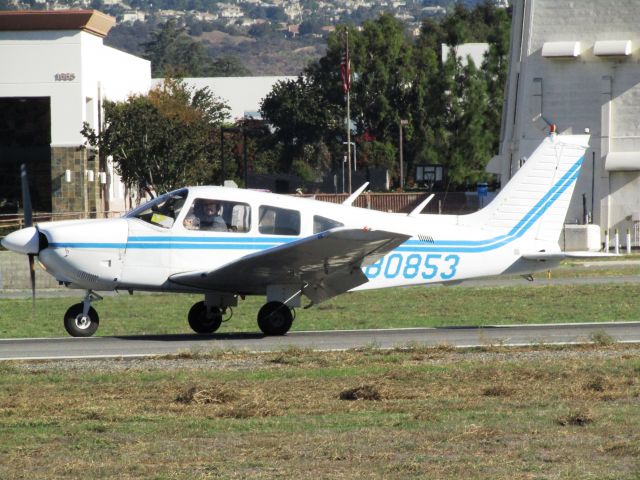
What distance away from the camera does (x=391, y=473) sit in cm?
885

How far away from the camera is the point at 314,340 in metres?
18.1

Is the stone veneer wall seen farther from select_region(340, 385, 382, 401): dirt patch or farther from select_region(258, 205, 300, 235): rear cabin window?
select_region(340, 385, 382, 401): dirt patch

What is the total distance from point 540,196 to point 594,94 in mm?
34254

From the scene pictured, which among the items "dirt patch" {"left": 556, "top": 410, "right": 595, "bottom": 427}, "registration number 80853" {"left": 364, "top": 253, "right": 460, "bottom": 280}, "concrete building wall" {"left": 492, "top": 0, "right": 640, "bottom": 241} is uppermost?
"concrete building wall" {"left": 492, "top": 0, "right": 640, "bottom": 241}

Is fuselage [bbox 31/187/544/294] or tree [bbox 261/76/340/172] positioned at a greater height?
tree [bbox 261/76/340/172]

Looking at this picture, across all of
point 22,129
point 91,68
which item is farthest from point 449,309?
point 22,129

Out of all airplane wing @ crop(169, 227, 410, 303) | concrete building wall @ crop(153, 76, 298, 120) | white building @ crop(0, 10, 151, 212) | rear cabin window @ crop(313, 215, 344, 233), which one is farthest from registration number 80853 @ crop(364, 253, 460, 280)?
concrete building wall @ crop(153, 76, 298, 120)

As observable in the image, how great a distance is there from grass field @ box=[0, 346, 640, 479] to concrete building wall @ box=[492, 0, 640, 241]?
37.4 meters

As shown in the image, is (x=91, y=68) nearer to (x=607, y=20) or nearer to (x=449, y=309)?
(x=607, y=20)

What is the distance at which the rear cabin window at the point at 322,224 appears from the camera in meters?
18.3

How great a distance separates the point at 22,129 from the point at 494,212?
5893 centimetres

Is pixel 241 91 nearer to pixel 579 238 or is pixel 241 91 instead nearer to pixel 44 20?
pixel 44 20

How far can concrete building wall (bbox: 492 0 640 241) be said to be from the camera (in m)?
51.9

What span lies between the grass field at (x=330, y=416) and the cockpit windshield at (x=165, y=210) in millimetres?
3040
